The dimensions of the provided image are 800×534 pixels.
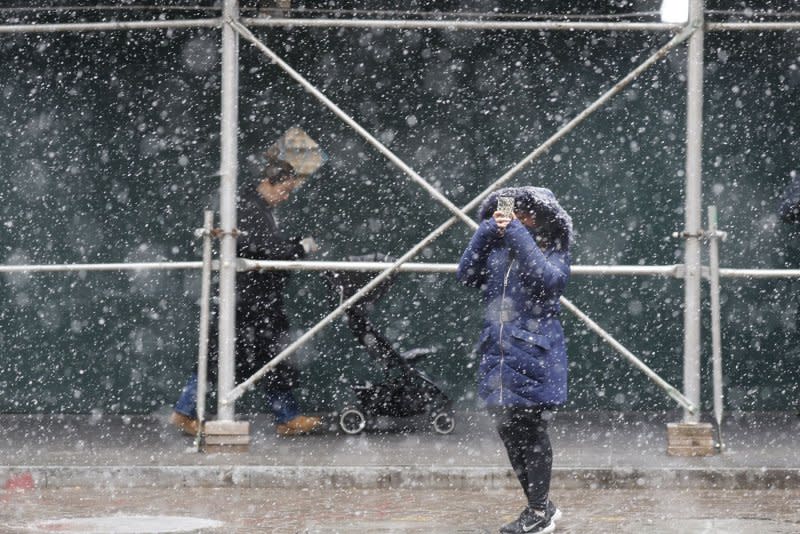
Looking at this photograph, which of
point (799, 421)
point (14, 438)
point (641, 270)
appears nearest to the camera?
point (641, 270)

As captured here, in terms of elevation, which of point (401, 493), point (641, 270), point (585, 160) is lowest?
point (401, 493)

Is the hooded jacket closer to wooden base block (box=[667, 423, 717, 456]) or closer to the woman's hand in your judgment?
the woman's hand

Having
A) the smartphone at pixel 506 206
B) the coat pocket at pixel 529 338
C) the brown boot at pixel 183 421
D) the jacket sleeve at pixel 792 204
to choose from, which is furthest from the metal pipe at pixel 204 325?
the jacket sleeve at pixel 792 204

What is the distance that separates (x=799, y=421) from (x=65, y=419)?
5466 mm

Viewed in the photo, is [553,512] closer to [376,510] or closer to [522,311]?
[522,311]

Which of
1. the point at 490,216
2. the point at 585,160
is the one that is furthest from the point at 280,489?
the point at 585,160

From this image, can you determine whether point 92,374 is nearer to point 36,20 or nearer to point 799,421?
point 36,20

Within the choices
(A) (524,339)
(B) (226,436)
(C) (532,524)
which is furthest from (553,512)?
(B) (226,436)

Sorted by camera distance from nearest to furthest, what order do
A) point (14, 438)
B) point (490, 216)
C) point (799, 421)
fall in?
point (490, 216) < point (14, 438) < point (799, 421)

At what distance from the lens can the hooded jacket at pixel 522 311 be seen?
23.2 ft

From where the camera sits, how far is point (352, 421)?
1078 cm

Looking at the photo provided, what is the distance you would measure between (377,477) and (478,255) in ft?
6.45

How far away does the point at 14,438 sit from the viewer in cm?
1047

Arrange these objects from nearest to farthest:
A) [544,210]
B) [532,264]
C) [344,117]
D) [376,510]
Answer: [532,264] < [544,210] < [376,510] < [344,117]
